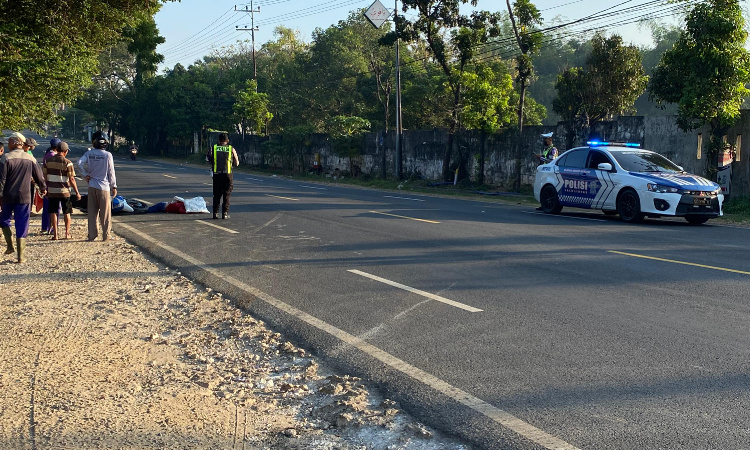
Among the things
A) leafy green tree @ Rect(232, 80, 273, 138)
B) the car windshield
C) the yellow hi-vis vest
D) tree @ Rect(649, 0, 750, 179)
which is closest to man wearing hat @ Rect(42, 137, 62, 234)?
the yellow hi-vis vest

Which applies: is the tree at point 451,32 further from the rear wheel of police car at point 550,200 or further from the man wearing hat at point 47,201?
the man wearing hat at point 47,201

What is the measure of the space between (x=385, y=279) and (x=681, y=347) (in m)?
3.87

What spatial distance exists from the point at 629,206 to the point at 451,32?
19051mm

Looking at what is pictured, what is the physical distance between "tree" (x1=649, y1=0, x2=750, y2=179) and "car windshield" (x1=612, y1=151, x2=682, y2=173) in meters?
3.44

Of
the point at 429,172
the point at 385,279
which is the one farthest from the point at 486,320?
the point at 429,172

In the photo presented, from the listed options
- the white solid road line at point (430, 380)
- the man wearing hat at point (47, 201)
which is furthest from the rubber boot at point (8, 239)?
the white solid road line at point (430, 380)

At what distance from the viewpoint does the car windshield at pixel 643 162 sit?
16.0 metres

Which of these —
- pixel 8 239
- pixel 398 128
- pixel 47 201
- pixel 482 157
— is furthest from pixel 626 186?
pixel 398 128

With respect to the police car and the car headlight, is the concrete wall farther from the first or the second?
the car headlight

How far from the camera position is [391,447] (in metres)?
4.05

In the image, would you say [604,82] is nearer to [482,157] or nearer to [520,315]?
[482,157]

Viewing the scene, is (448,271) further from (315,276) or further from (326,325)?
(326,325)

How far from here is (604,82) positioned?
968 inches

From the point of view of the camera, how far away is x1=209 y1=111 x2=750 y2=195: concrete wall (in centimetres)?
2141
